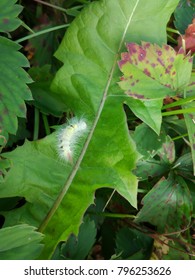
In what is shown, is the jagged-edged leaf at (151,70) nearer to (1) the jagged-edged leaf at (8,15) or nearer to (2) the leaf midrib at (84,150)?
(2) the leaf midrib at (84,150)

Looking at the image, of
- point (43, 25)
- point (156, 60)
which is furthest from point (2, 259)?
point (43, 25)

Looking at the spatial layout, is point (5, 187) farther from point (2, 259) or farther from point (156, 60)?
point (156, 60)

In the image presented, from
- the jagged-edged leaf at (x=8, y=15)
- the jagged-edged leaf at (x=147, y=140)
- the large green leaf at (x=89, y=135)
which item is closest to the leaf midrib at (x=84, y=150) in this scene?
the large green leaf at (x=89, y=135)

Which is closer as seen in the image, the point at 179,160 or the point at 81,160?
the point at 81,160

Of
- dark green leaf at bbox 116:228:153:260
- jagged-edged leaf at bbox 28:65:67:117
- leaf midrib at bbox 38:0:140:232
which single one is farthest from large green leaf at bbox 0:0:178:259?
dark green leaf at bbox 116:228:153:260

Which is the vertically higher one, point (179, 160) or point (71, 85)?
point (71, 85)
